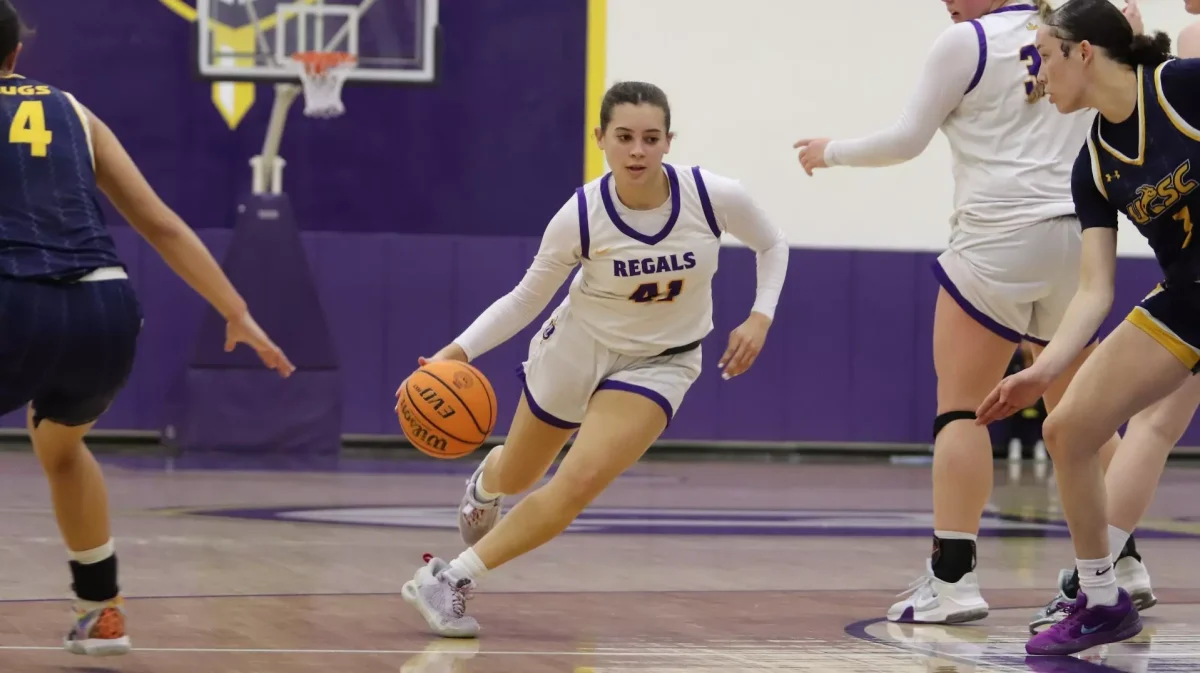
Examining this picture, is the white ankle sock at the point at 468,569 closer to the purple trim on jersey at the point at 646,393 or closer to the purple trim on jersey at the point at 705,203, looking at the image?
the purple trim on jersey at the point at 646,393

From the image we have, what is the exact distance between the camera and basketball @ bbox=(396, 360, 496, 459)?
548 centimetres

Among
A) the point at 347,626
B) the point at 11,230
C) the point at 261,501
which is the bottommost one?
the point at 261,501

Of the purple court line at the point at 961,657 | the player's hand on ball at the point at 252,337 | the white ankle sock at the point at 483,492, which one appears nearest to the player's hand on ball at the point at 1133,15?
the purple court line at the point at 961,657

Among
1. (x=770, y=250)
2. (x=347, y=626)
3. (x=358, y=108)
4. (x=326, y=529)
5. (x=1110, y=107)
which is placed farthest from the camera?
(x=358, y=108)

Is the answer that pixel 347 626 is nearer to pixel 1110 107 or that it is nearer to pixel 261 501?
pixel 1110 107

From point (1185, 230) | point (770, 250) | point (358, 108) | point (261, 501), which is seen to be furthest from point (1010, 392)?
point (358, 108)

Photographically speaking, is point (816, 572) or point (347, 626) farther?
point (816, 572)

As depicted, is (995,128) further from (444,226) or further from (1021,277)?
(444,226)

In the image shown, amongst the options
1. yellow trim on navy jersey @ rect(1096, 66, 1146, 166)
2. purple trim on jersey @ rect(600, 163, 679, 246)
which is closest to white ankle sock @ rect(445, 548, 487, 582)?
purple trim on jersey @ rect(600, 163, 679, 246)

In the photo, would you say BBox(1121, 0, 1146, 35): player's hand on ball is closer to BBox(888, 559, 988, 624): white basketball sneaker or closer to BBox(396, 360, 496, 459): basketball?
BBox(888, 559, 988, 624): white basketball sneaker

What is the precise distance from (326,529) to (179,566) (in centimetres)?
152

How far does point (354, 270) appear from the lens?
13.6m

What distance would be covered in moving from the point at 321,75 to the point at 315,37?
0.34m

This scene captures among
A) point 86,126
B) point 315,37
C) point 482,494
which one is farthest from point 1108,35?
point 315,37
